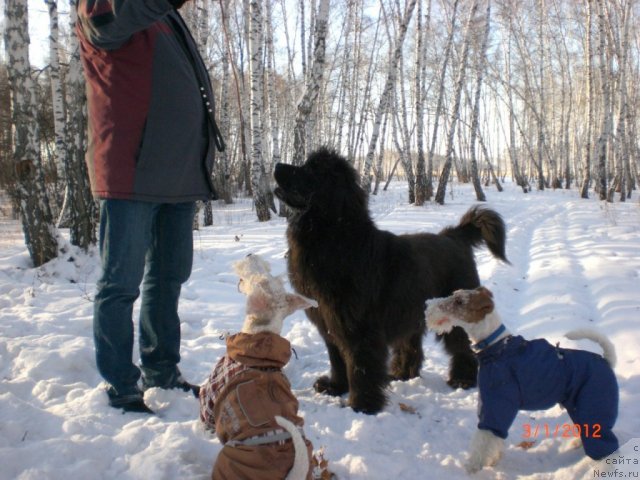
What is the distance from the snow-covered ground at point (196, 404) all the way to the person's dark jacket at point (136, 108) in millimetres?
1144

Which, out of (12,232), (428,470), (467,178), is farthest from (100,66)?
(467,178)

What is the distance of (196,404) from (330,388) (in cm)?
91

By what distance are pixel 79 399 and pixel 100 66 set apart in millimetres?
1778

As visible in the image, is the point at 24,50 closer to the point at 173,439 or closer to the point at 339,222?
the point at 339,222

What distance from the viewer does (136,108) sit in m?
2.28

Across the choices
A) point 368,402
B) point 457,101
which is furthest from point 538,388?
point 457,101

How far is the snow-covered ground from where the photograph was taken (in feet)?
6.55

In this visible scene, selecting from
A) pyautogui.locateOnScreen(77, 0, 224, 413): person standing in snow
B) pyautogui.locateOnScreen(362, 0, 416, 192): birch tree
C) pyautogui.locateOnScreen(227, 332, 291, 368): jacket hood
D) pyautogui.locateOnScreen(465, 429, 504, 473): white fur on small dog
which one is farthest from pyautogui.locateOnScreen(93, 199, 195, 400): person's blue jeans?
pyautogui.locateOnScreen(362, 0, 416, 192): birch tree

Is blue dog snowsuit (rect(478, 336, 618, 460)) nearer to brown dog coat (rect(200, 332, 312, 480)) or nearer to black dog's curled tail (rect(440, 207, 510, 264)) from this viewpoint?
brown dog coat (rect(200, 332, 312, 480))

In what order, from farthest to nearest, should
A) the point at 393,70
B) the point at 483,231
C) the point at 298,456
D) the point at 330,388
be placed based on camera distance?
the point at 393,70 → the point at 483,231 → the point at 330,388 → the point at 298,456

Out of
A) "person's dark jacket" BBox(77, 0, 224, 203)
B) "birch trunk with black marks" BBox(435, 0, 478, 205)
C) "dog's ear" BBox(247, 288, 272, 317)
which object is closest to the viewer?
"dog's ear" BBox(247, 288, 272, 317)

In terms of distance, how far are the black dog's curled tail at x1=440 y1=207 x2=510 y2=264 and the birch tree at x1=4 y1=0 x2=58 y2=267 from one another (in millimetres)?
5017

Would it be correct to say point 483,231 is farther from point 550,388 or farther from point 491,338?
point 550,388

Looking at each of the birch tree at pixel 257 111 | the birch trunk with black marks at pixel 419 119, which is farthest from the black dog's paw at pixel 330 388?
the birch trunk with black marks at pixel 419 119
